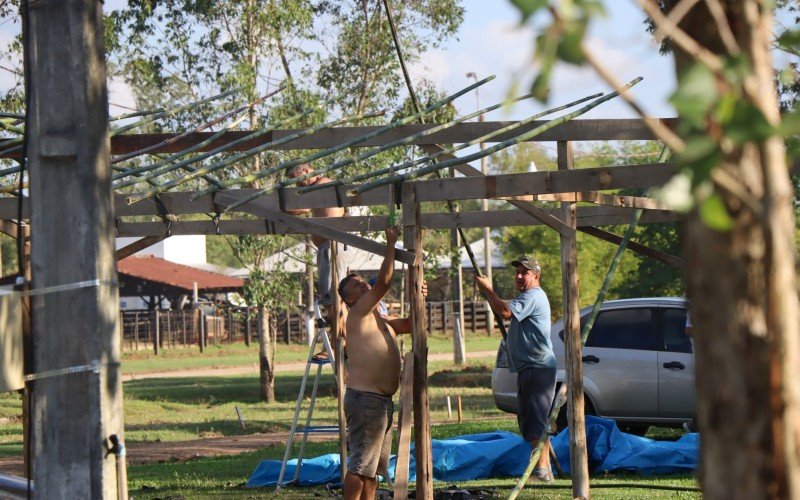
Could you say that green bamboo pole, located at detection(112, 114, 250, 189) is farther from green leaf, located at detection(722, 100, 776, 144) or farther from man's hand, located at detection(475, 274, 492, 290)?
green leaf, located at detection(722, 100, 776, 144)

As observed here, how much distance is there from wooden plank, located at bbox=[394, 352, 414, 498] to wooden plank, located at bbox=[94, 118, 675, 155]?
2069mm

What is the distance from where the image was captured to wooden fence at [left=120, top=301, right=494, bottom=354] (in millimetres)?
43656

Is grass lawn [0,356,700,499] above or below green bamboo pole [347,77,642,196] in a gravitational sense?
below

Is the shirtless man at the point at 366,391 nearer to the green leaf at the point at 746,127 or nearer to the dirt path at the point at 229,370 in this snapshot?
the green leaf at the point at 746,127

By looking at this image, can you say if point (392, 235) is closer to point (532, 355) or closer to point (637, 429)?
point (532, 355)

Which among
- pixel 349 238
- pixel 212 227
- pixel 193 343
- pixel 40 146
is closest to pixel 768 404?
pixel 40 146

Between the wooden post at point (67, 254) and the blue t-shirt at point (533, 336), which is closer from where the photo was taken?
the wooden post at point (67, 254)

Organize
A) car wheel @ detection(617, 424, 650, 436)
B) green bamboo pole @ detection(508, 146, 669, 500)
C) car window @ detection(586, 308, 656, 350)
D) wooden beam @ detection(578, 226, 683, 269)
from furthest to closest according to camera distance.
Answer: car wheel @ detection(617, 424, 650, 436) < car window @ detection(586, 308, 656, 350) < wooden beam @ detection(578, 226, 683, 269) < green bamboo pole @ detection(508, 146, 669, 500)

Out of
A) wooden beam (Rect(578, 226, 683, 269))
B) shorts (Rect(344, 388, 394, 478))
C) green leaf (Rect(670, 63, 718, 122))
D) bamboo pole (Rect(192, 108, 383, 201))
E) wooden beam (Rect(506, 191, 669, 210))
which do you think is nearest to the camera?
green leaf (Rect(670, 63, 718, 122))

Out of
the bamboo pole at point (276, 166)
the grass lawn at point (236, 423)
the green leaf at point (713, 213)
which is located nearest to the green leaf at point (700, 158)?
the green leaf at point (713, 213)

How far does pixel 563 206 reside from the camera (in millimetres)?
8750

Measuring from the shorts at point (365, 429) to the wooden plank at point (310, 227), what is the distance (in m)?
1.01

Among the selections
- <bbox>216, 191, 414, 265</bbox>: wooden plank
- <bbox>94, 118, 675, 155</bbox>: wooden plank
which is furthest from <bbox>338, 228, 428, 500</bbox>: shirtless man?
<bbox>94, 118, 675, 155</bbox>: wooden plank

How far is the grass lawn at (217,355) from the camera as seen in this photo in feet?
122
